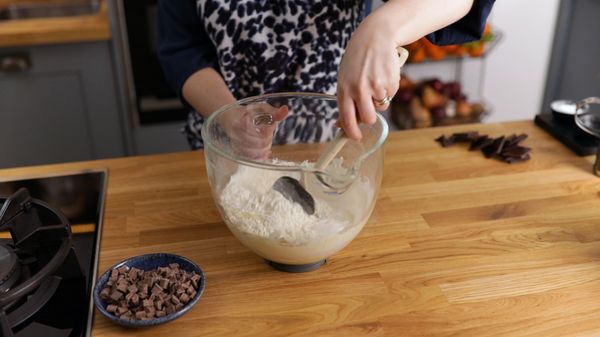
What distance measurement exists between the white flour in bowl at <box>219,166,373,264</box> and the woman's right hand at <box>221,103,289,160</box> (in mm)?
129

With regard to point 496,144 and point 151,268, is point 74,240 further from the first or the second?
point 496,144

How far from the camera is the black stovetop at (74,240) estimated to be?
0.73 meters

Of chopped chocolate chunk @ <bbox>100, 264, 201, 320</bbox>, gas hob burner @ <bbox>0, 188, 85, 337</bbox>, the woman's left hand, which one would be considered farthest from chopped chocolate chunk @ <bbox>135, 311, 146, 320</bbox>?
the woman's left hand

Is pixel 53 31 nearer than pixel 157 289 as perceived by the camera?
No

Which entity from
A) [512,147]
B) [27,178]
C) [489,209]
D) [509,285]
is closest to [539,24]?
[512,147]

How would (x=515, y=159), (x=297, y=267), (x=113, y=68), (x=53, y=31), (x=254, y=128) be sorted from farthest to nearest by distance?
(x=113, y=68), (x=53, y=31), (x=515, y=159), (x=254, y=128), (x=297, y=267)

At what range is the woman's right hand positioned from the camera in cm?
90

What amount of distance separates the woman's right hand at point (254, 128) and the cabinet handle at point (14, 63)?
1.29 meters

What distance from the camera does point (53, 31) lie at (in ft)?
6.05

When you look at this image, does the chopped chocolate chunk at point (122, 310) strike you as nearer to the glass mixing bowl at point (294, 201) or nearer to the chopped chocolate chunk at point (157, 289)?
the chopped chocolate chunk at point (157, 289)

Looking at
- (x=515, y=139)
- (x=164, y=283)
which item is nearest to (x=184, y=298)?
(x=164, y=283)

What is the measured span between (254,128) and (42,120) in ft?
4.50

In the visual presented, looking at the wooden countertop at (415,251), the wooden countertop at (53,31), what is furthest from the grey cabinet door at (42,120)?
the wooden countertop at (415,251)

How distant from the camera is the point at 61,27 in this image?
1862 millimetres
